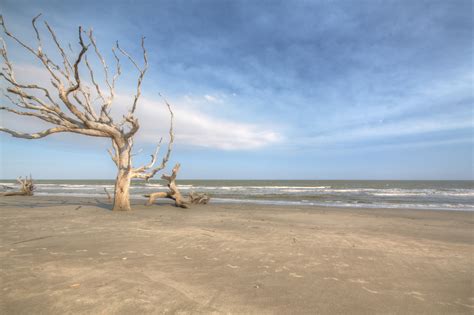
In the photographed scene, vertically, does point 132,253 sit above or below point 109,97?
below

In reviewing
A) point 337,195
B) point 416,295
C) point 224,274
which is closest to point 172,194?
point 224,274

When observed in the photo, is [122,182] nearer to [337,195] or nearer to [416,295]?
[416,295]

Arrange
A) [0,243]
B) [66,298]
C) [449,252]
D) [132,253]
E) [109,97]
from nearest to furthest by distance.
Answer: [66,298] → [132,253] → [0,243] → [449,252] → [109,97]

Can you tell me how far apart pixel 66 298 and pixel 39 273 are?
99 centimetres

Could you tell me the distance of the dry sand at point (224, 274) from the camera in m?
2.66

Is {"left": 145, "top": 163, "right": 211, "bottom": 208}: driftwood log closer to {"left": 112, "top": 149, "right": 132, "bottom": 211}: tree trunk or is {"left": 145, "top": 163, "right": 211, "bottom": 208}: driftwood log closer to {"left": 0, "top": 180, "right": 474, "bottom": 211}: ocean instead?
{"left": 112, "top": 149, "right": 132, "bottom": 211}: tree trunk

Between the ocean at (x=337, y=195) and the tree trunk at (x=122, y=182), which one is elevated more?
the tree trunk at (x=122, y=182)

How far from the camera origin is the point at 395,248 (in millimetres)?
5465

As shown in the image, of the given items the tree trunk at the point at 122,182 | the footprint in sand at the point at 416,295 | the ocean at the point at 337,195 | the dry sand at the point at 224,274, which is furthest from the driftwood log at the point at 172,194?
the footprint in sand at the point at 416,295

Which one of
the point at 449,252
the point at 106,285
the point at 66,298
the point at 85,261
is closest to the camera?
the point at 66,298

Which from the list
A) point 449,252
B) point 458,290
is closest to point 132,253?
point 458,290

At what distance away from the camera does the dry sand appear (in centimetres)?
266

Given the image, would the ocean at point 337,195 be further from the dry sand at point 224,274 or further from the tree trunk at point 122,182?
the dry sand at point 224,274

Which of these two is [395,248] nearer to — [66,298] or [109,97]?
[66,298]
